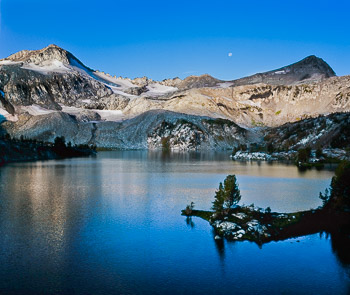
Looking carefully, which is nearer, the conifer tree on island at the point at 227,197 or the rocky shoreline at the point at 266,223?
the rocky shoreline at the point at 266,223

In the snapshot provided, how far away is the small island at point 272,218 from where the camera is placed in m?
35.2

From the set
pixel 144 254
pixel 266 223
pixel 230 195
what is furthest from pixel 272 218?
pixel 144 254

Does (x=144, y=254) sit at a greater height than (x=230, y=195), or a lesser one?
lesser

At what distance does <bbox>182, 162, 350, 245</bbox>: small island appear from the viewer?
115 ft

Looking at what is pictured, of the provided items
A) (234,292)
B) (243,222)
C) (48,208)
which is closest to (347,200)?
(243,222)

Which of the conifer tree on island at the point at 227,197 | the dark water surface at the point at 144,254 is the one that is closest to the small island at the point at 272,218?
the conifer tree on island at the point at 227,197

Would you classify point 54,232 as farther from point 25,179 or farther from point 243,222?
point 25,179

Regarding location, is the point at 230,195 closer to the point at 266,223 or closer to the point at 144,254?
the point at 266,223

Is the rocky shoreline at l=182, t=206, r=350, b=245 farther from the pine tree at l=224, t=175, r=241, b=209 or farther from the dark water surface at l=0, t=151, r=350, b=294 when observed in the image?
the dark water surface at l=0, t=151, r=350, b=294

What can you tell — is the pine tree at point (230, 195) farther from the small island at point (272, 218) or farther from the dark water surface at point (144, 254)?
the dark water surface at point (144, 254)

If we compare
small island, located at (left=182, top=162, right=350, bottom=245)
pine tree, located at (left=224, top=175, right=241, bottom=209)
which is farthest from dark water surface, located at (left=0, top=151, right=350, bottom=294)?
pine tree, located at (left=224, top=175, right=241, bottom=209)

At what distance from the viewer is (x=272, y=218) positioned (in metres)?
39.4

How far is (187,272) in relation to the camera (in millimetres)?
26281

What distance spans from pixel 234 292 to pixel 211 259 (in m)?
5.65
